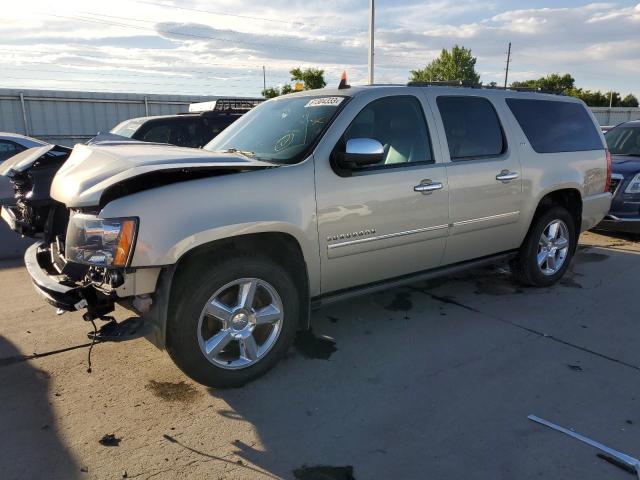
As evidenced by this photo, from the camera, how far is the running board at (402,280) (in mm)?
3830

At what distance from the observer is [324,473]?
2.63 m

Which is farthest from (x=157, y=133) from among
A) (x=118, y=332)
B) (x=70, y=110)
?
(x=70, y=110)

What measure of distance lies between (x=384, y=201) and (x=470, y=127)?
4.32 ft

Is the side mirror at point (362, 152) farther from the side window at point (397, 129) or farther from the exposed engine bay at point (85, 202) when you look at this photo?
the exposed engine bay at point (85, 202)

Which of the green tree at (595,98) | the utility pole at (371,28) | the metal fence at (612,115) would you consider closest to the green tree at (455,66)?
the green tree at (595,98)

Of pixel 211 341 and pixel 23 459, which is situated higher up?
pixel 211 341

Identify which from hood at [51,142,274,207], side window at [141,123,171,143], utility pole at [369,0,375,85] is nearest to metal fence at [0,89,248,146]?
utility pole at [369,0,375,85]

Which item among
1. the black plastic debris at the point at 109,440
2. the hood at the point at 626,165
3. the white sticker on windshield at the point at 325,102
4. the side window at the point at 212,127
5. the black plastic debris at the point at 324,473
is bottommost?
the black plastic debris at the point at 324,473

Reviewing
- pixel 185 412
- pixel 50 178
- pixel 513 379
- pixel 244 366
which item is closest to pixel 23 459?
pixel 185 412

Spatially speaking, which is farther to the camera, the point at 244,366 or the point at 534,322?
the point at 534,322

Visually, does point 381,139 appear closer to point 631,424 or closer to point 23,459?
point 631,424

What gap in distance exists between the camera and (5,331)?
430 centimetres

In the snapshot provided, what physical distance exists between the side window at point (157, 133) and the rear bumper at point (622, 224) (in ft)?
23.2

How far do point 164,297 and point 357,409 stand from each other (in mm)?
1354
